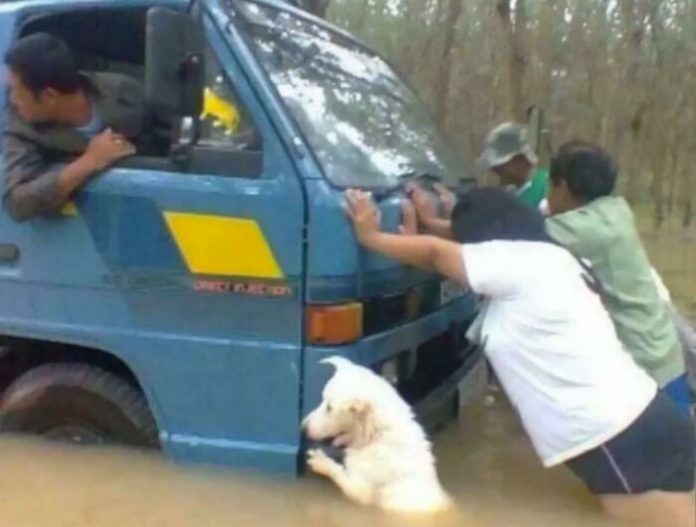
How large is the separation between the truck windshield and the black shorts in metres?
1.32

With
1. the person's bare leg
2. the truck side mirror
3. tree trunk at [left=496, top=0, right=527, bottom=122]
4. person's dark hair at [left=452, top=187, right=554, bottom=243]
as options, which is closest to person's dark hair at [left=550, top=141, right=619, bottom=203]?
person's dark hair at [left=452, top=187, right=554, bottom=243]

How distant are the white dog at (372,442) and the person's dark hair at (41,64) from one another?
5.05 feet

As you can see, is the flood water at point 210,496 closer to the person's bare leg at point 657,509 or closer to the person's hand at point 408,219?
the person's bare leg at point 657,509

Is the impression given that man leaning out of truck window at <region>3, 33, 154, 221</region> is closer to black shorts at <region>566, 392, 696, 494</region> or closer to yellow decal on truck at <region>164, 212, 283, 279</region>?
yellow decal on truck at <region>164, 212, 283, 279</region>

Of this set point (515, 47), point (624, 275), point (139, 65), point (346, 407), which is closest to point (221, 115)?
point (139, 65)

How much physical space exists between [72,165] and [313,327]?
43.3 inches

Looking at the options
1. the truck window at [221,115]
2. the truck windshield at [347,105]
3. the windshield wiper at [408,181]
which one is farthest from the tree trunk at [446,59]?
the truck window at [221,115]

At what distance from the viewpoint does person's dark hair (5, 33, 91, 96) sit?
186 inches

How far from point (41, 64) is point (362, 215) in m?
1.42

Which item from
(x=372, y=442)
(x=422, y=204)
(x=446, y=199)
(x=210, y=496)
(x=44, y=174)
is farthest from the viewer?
(x=446, y=199)

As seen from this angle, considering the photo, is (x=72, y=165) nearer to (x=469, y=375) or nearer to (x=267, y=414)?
(x=267, y=414)

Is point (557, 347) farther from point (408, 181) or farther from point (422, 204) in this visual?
point (408, 181)

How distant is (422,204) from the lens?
192 inches

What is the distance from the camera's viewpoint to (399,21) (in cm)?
Result: 1716
